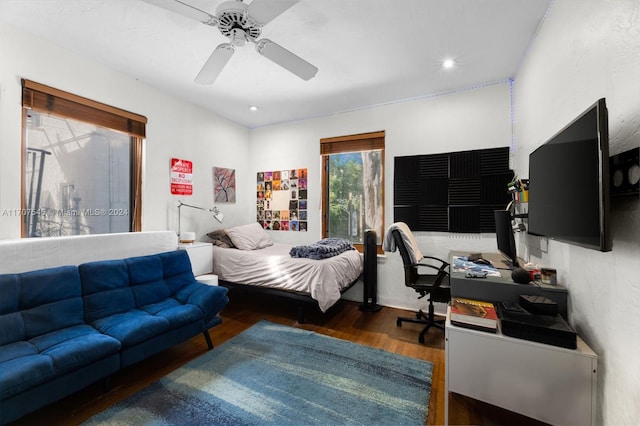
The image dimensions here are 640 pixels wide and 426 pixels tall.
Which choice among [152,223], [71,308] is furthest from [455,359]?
[152,223]

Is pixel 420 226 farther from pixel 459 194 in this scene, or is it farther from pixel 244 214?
pixel 244 214

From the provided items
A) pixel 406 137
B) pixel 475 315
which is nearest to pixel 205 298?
pixel 475 315

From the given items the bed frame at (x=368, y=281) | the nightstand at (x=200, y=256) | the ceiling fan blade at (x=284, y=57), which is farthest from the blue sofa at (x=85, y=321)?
the ceiling fan blade at (x=284, y=57)

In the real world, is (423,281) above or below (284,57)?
below

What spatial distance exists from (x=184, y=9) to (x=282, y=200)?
3.01 metres

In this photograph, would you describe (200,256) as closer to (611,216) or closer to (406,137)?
(406,137)

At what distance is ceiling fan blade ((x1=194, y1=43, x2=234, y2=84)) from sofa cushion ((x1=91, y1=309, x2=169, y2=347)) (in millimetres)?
2019

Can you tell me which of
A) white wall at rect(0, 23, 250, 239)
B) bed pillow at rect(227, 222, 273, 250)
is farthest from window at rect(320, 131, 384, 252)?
white wall at rect(0, 23, 250, 239)

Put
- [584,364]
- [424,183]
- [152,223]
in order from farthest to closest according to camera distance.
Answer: [424,183]
[152,223]
[584,364]

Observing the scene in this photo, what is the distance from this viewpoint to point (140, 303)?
2289mm

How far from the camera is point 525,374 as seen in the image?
1.32 m

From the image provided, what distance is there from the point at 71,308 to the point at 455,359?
2666 mm

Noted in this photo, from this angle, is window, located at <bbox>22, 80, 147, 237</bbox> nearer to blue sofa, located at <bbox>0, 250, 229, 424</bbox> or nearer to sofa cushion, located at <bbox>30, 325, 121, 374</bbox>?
blue sofa, located at <bbox>0, 250, 229, 424</bbox>

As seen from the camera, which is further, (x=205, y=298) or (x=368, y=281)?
(x=368, y=281)
